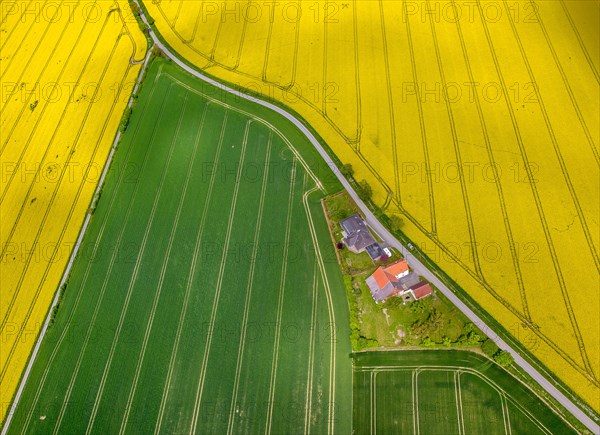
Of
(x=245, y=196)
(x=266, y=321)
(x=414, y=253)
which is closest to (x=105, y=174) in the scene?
(x=245, y=196)

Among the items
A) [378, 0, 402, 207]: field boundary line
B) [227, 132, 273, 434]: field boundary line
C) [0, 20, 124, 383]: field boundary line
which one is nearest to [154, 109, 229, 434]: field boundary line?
[227, 132, 273, 434]: field boundary line

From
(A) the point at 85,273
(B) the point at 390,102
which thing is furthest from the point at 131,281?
(B) the point at 390,102

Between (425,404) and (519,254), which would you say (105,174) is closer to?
(425,404)

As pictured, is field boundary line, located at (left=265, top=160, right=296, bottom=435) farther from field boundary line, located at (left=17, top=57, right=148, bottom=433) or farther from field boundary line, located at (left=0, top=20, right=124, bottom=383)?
field boundary line, located at (left=0, top=20, right=124, bottom=383)


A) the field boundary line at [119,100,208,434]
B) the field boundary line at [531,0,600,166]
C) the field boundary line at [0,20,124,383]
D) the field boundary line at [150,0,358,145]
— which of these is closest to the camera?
the field boundary line at [119,100,208,434]

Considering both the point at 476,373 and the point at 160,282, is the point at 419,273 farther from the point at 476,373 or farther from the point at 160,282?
the point at 160,282

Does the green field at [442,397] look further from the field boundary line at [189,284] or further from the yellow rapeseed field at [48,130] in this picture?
the yellow rapeseed field at [48,130]
